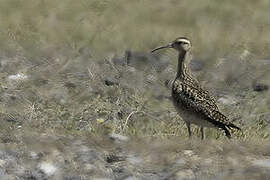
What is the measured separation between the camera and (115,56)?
1880 cm

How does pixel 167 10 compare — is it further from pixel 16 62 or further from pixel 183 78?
pixel 183 78

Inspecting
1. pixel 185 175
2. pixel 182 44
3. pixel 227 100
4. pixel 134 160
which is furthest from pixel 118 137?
pixel 227 100

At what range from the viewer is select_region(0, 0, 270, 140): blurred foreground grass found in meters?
15.4

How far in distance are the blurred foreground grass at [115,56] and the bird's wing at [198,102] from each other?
2.09 feet

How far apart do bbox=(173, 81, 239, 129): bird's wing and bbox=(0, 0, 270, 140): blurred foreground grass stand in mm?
637

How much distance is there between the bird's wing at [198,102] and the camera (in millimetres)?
12867

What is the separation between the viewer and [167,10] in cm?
2095

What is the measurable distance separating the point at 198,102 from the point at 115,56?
595cm

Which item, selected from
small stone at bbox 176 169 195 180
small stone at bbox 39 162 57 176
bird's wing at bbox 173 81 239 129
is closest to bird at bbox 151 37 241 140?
bird's wing at bbox 173 81 239 129

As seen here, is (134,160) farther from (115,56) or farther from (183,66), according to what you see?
(115,56)

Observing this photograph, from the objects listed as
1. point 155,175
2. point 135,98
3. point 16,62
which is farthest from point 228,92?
point 155,175

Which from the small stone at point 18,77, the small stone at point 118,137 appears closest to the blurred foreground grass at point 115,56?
the small stone at point 18,77

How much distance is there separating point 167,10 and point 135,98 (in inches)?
199

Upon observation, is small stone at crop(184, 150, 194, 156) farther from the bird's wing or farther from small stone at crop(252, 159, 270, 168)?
the bird's wing
